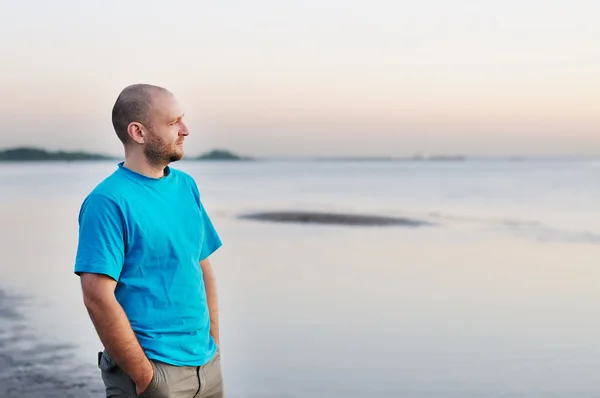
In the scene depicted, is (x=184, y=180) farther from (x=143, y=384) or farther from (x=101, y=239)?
(x=143, y=384)

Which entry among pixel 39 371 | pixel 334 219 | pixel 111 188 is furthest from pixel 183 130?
pixel 334 219

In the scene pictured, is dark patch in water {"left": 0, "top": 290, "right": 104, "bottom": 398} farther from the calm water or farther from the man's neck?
the man's neck

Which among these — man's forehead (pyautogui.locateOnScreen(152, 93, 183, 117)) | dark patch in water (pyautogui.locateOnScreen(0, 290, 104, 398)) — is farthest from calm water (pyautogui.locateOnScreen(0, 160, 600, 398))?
man's forehead (pyautogui.locateOnScreen(152, 93, 183, 117))

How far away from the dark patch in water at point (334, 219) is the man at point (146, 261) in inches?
883

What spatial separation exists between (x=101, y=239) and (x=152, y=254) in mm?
191

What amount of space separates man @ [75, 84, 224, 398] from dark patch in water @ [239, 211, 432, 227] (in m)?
22.4

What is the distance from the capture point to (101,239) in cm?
268

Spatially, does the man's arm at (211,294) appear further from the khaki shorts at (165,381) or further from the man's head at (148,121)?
the man's head at (148,121)

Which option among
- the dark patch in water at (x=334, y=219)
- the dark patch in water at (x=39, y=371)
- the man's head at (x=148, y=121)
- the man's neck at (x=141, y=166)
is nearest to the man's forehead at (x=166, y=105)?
the man's head at (x=148, y=121)

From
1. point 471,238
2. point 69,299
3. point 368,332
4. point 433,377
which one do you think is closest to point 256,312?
point 368,332

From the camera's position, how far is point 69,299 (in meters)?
11.2

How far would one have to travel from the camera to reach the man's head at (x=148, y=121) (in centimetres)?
282

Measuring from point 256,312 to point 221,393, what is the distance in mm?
7404

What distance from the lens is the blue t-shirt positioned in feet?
8.86
